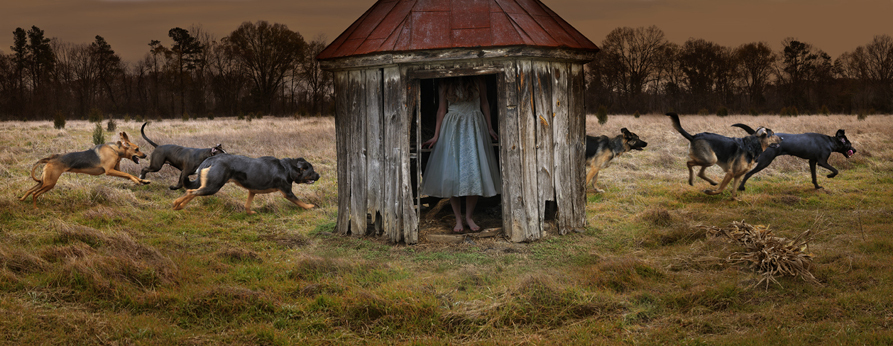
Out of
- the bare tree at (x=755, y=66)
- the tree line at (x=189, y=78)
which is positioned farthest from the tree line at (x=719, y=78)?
the tree line at (x=189, y=78)

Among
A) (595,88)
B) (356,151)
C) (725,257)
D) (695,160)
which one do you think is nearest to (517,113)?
(356,151)

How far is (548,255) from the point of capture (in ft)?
23.1

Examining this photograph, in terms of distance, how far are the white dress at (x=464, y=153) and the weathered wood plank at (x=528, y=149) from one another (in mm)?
547

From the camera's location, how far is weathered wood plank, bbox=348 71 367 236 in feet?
25.1

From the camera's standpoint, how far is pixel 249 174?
841 centimetres

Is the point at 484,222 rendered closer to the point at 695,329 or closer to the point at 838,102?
the point at 695,329

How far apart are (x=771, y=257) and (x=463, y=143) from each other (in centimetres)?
366

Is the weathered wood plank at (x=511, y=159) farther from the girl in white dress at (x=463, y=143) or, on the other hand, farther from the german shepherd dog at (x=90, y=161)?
the german shepherd dog at (x=90, y=161)

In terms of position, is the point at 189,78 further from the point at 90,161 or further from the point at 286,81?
the point at 90,161

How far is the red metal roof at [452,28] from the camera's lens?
7.11m

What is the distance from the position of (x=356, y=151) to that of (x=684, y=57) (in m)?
40.7

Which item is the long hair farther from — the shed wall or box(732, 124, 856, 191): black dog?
box(732, 124, 856, 191): black dog

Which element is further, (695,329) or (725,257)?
(725,257)

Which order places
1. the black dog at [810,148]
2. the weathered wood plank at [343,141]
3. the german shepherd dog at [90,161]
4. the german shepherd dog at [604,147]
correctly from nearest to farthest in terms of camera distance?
the weathered wood plank at [343,141] < the german shepherd dog at [90,161] < the german shepherd dog at [604,147] < the black dog at [810,148]
